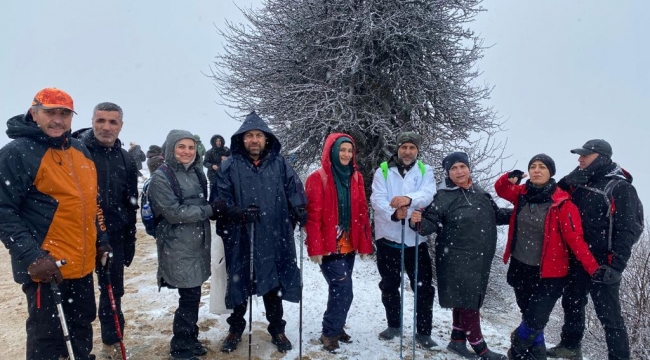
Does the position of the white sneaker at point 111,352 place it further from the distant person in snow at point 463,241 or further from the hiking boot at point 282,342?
the distant person in snow at point 463,241

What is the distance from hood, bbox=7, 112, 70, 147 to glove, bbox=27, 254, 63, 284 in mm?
848

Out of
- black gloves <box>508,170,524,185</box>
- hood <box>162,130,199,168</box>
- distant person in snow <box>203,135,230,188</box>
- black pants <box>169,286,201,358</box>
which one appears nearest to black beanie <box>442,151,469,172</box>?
black gloves <box>508,170,524,185</box>

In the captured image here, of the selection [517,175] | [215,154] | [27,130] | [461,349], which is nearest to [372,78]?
[215,154]

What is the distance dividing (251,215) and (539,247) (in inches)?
112

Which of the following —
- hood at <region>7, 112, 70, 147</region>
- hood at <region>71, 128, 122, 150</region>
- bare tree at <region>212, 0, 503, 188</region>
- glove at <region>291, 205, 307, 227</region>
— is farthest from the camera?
bare tree at <region>212, 0, 503, 188</region>

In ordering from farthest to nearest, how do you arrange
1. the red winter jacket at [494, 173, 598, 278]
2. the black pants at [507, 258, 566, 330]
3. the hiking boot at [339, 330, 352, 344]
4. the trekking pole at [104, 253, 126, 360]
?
the hiking boot at [339, 330, 352, 344], the black pants at [507, 258, 566, 330], the red winter jacket at [494, 173, 598, 278], the trekking pole at [104, 253, 126, 360]

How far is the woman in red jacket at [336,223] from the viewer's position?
4.03 meters

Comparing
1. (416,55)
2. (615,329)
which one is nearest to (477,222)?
(615,329)

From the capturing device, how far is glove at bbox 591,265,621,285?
3566 mm

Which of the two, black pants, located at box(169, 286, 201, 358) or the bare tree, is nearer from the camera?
black pants, located at box(169, 286, 201, 358)

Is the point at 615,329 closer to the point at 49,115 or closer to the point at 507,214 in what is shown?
the point at 507,214

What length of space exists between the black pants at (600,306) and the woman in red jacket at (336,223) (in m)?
2.13

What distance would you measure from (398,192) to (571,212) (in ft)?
5.38

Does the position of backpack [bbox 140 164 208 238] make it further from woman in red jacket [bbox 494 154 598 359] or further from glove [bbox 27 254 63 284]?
woman in red jacket [bbox 494 154 598 359]
